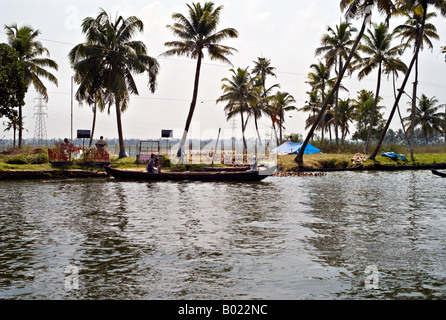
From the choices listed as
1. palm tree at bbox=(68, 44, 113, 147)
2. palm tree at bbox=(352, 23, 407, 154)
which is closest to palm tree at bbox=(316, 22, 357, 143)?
palm tree at bbox=(352, 23, 407, 154)

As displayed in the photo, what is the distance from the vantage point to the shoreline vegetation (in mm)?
32416

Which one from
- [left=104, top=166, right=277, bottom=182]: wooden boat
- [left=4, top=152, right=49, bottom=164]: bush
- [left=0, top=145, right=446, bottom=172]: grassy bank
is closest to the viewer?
[left=104, top=166, right=277, bottom=182]: wooden boat

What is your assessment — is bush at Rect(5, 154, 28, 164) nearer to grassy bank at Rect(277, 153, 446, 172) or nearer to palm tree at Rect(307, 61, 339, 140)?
grassy bank at Rect(277, 153, 446, 172)

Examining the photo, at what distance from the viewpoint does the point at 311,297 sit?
→ 7754 millimetres

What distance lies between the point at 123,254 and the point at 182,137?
28577 millimetres

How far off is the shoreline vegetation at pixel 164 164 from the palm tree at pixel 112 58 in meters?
6.56

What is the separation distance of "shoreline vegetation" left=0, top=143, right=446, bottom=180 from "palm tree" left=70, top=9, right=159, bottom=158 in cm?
656

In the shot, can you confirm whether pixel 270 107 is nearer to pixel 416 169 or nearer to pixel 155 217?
pixel 416 169

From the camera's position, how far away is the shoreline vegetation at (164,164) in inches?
1276

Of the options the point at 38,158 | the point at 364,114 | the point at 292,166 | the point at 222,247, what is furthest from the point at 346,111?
the point at 222,247

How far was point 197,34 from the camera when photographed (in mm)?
39188

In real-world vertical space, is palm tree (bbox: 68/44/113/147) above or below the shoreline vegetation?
above

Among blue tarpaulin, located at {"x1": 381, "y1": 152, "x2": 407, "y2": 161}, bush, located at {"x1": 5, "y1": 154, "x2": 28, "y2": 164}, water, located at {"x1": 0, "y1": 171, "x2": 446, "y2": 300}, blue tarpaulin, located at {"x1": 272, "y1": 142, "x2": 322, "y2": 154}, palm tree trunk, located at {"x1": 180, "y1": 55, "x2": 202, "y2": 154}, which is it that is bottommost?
water, located at {"x1": 0, "y1": 171, "x2": 446, "y2": 300}

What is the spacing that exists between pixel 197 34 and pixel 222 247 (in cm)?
3097
